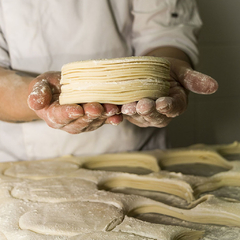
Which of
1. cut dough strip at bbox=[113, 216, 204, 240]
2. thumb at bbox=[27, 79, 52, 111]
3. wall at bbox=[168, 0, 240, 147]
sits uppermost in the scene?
thumb at bbox=[27, 79, 52, 111]

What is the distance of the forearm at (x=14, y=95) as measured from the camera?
1169 millimetres

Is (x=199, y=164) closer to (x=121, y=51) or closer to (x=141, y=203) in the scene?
(x=141, y=203)

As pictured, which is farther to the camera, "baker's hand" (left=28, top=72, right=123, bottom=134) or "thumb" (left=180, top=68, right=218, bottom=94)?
"thumb" (left=180, top=68, right=218, bottom=94)

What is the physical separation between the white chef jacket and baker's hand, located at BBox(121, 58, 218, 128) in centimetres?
33

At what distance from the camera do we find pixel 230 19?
7.45 ft

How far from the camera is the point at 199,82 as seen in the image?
1.01 meters

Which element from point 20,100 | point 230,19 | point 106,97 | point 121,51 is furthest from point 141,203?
point 230,19

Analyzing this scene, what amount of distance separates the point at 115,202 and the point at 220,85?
→ 180 cm

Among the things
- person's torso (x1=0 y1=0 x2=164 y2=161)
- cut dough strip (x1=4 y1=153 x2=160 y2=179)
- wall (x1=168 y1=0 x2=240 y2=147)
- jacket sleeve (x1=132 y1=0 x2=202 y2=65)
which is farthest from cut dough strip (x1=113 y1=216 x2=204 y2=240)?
wall (x1=168 y1=0 x2=240 y2=147)

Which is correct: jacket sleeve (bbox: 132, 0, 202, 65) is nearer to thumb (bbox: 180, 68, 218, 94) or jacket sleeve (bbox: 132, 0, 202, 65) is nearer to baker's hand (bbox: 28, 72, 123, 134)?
thumb (bbox: 180, 68, 218, 94)

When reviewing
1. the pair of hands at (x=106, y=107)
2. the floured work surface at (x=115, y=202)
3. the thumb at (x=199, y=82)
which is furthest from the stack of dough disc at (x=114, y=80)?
the floured work surface at (x=115, y=202)

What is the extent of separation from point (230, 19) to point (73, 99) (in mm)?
1839

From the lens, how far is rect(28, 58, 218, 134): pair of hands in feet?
2.83

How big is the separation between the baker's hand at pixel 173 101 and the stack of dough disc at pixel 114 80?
4cm
